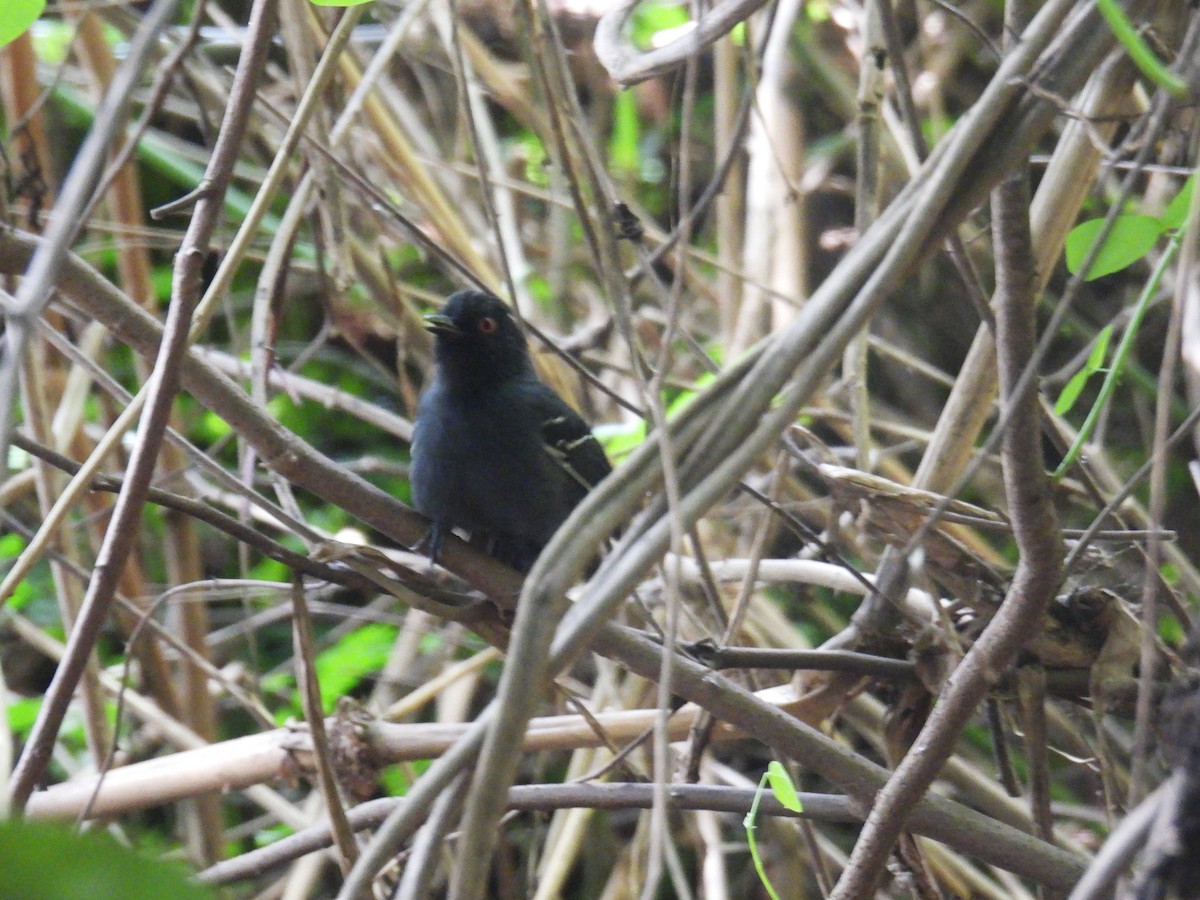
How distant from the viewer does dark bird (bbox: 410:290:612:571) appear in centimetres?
301

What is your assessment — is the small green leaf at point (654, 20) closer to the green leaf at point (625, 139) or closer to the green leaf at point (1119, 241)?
the green leaf at point (625, 139)

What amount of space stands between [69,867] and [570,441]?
2.65 meters

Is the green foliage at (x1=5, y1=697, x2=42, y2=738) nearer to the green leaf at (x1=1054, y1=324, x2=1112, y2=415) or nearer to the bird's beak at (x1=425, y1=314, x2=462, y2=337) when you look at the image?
the bird's beak at (x1=425, y1=314, x2=462, y2=337)

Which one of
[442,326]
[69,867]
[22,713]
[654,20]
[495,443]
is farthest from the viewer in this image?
[654,20]

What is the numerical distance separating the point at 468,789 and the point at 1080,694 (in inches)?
60.0

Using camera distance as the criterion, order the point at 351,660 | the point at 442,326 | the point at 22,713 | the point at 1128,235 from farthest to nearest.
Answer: the point at 351,660 < the point at 22,713 < the point at 442,326 < the point at 1128,235

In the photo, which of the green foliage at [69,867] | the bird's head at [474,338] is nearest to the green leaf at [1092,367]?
the green foliage at [69,867]

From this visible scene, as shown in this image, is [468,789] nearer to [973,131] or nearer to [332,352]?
[973,131]

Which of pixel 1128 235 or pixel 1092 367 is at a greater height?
→ pixel 1128 235

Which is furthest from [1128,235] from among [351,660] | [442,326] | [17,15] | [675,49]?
[351,660]

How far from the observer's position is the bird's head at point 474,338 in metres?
3.28

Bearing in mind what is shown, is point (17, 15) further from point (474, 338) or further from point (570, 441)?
point (570, 441)

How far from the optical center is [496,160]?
180 inches

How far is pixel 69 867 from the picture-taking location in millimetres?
642
